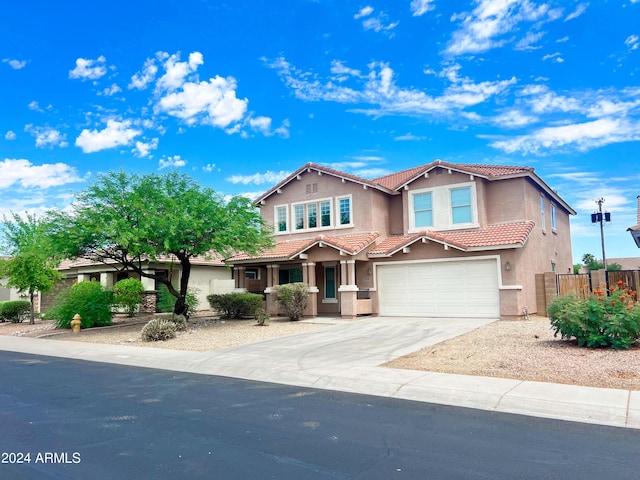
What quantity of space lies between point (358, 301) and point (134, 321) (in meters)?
11.3

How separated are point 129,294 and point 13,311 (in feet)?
23.7

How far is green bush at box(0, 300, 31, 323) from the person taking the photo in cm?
2769

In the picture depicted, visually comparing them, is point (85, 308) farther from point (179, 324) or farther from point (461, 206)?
point (461, 206)

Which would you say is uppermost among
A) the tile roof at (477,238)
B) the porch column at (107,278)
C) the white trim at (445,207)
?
the white trim at (445,207)

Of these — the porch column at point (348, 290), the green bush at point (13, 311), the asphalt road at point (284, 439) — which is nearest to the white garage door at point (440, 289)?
the porch column at point (348, 290)

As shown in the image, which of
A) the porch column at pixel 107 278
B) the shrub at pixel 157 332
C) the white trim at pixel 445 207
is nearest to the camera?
the shrub at pixel 157 332

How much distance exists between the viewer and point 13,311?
2773cm

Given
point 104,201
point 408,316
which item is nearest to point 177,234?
point 104,201

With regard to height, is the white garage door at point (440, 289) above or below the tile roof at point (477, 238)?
below

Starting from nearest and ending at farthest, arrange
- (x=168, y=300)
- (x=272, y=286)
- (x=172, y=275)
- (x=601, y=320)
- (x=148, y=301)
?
(x=601, y=320) → (x=272, y=286) → (x=168, y=300) → (x=148, y=301) → (x=172, y=275)

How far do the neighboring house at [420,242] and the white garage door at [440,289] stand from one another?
0.14 ft

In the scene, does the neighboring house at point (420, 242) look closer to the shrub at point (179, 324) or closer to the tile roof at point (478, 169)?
the tile roof at point (478, 169)

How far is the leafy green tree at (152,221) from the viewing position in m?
17.8

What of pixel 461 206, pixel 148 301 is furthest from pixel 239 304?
pixel 461 206
